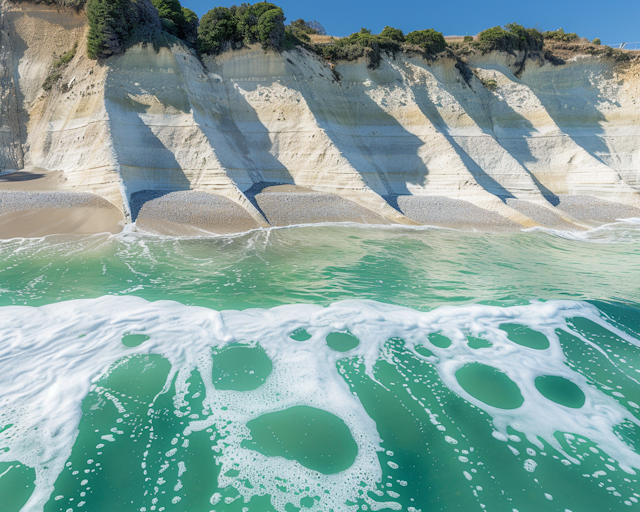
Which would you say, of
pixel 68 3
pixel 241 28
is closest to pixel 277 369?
pixel 241 28

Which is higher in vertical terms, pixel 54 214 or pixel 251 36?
pixel 251 36

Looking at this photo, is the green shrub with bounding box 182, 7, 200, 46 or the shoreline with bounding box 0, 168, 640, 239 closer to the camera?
the shoreline with bounding box 0, 168, 640, 239

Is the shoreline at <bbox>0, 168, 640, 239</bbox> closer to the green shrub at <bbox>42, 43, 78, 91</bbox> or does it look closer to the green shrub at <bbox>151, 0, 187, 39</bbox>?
the green shrub at <bbox>42, 43, 78, 91</bbox>

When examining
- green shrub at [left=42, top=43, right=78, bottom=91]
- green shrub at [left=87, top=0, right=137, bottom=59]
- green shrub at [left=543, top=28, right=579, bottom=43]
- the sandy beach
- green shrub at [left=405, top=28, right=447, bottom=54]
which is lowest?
the sandy beach

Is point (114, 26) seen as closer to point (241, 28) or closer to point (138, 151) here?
point (241, 28)

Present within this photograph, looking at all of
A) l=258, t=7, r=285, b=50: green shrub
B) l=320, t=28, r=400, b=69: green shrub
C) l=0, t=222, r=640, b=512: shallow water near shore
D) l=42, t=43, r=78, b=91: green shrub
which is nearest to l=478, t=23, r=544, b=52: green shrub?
l=320, t=28, r=400, b=69: green shrub
